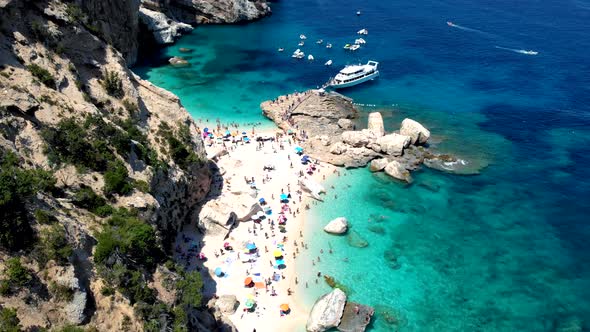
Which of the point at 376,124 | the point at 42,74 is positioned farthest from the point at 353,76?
the point at 42,74

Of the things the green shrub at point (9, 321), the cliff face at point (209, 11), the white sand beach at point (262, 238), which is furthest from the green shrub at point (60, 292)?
the cliff face at point (209, 11)

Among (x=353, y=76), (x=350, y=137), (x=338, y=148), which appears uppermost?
(x=353, y=76)

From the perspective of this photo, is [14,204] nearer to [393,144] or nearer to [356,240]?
[356,240]

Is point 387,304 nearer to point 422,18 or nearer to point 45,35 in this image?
point 45,35

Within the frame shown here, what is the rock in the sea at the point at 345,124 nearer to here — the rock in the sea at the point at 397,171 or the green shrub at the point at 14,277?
the rock in the sea at the point at 397,171

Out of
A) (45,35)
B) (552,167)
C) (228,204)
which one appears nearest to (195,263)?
(228,204)
